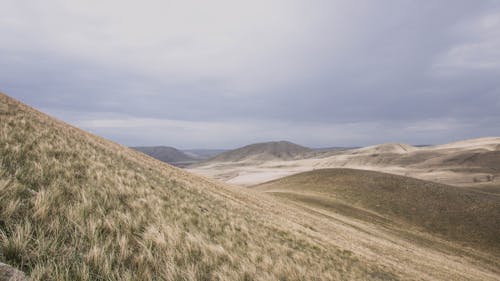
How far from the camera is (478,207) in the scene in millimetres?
57344

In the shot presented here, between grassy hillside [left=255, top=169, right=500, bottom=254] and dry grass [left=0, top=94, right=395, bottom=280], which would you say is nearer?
dry grass [left=0, top=94, right=395, bottom=280]

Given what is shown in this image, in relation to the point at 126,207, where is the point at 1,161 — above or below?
above

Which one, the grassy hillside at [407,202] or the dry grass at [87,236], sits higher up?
the dry grass at [87,236]

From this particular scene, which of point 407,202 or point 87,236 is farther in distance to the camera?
point 407,202

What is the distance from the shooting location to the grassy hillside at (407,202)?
50.2 metres

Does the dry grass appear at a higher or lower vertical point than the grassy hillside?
higher

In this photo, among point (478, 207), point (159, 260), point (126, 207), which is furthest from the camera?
point (478, 207)

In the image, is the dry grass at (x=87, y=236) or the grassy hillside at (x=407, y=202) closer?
the dry grass at (x=87, y=236)

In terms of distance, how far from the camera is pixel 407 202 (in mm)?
61312

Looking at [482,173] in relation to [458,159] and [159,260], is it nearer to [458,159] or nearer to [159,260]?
[458,159]

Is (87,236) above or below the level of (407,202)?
above

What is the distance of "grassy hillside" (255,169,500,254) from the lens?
5025 cm

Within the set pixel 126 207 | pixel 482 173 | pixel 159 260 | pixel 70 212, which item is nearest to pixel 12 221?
pixel 70 212

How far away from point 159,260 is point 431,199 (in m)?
76.1
